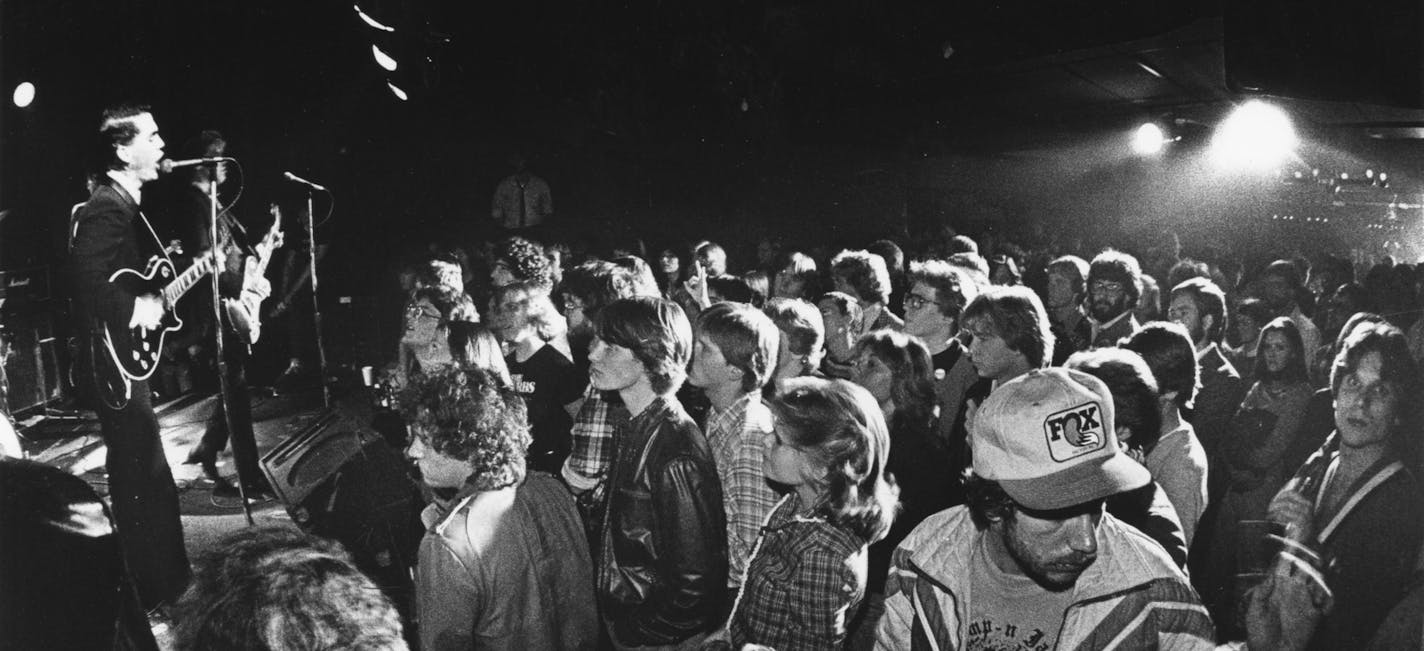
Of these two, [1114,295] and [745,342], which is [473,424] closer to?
[745,342]

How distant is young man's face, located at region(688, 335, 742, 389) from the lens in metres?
3.26

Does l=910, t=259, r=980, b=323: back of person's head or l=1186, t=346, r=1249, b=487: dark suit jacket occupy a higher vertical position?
l=910, t=259, r=980, b=323: back of person's head

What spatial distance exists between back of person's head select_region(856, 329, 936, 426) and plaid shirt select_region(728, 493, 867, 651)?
119cm

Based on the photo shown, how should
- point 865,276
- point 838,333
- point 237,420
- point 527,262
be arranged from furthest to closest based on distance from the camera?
1. point 865,276
2. point 838,333
3. point 527,262
4. point 237,420

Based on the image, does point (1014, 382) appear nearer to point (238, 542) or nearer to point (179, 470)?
point (238, 542)

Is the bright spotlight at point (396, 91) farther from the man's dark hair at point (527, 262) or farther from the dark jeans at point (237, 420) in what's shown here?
the dark jeans at point (237, 420)

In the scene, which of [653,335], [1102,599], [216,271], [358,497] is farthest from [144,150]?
[1102,599]

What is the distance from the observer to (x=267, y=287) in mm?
3738

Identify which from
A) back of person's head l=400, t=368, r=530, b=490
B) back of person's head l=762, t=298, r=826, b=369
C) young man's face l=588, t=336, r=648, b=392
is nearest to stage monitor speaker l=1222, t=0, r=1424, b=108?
young man's face l=588, t=336, r=648, b=392

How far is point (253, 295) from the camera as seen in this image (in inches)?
142

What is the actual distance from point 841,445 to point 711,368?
3.08 ft

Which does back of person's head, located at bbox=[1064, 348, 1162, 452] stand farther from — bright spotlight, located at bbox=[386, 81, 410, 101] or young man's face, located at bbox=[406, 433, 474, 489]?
bright spotlight, located at bbox=[386, 81, 410, 101]

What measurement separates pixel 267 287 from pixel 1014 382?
10.1 ft

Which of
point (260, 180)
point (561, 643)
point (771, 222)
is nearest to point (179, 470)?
point (260, 180)
